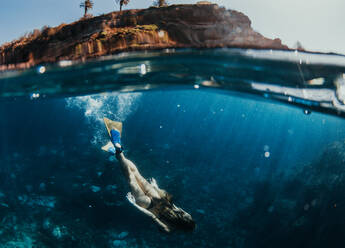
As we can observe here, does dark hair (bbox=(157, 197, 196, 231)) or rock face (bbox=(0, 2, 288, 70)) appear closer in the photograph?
rock face (bbox=(0, 2, 288, 70))

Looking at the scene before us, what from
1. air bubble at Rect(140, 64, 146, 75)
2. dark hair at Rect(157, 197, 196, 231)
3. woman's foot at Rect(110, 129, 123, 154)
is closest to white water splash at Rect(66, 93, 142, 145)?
air bubble at Rect(140, 64, 146, 75)

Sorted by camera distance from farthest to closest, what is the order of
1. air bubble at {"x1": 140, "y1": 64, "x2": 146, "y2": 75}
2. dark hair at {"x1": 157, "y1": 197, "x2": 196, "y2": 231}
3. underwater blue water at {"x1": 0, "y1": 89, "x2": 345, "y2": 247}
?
underwater blue water at {"x1": 0, "y1": 89, "x2": 345, "y2": 247}, air bubble at {"x1": 140, "y1": 64, "x2": 146, "y2": 75}, dark hair at {"x1": 157, "y1": 197, "x2": 196, "y2": 231}

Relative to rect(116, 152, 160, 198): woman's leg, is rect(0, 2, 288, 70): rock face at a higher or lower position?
higher

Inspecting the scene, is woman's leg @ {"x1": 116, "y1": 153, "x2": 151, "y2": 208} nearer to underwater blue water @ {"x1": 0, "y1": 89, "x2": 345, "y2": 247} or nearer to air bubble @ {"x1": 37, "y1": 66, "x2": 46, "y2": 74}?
underwater blue water @ {"x1": 0, "y1": 89, "x2": 345, "y2": 247}

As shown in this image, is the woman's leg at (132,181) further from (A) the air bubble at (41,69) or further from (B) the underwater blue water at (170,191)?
(A) the air bubble at (41,69)

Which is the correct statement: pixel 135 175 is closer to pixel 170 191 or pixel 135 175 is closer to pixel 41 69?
pixel 170 191

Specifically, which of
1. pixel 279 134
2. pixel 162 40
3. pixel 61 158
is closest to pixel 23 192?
pixel 61 158

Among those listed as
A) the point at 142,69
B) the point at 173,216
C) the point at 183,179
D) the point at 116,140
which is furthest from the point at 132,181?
the point at 183,179

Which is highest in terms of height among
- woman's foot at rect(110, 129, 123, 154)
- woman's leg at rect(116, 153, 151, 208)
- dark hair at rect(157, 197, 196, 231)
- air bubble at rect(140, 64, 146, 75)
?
air bubble at rect(140, 64, 146, 75)
